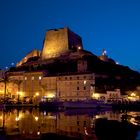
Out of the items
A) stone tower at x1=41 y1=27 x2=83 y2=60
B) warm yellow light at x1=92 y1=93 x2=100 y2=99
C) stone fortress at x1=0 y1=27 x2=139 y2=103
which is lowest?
warm yellow light at x1=92 y1=93 x2=100 y2=99

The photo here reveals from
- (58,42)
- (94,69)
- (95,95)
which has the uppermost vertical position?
(58,42)

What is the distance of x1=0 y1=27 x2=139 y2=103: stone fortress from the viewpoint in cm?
7625

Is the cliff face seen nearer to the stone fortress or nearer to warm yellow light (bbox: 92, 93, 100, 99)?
the stone fortress

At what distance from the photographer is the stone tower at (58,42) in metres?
98.8

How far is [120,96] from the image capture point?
7856 centimetres

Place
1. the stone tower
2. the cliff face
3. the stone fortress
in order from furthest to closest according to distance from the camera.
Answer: the stone tower → the cliff face → the stone fortress

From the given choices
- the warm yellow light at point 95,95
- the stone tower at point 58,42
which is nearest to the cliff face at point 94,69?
the warm yellow light at point 95,95

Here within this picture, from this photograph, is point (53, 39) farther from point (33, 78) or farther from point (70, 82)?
point (70, 82)

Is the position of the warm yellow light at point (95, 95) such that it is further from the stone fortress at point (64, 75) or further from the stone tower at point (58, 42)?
the stone tower at point (58, 42)

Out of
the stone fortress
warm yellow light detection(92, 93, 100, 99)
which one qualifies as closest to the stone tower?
the stone fortress

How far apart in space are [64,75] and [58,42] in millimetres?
22901

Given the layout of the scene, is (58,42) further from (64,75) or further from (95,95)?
(95,95)

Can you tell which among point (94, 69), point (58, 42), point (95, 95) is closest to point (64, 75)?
point (95, 95)

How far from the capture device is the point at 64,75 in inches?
3130
